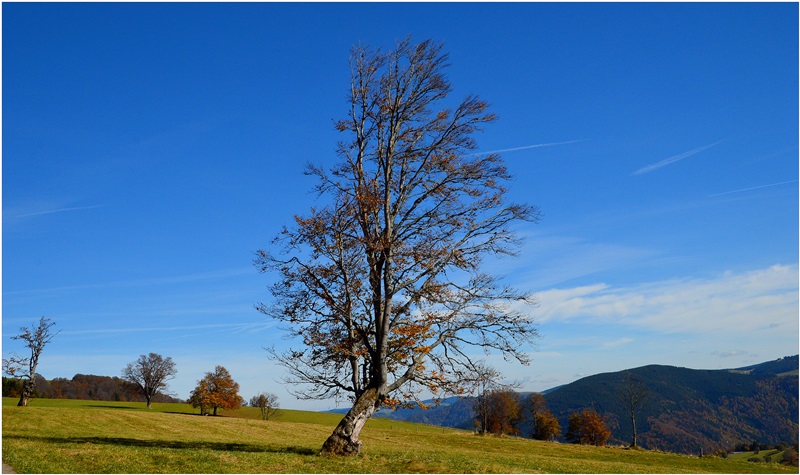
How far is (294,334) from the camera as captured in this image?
81.7ft

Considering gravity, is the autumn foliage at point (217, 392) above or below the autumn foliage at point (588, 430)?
above

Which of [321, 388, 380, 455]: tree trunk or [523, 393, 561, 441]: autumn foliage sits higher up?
[321, 388, 380, 455]: tree trunk

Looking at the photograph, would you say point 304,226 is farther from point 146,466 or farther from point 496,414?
point 496,414

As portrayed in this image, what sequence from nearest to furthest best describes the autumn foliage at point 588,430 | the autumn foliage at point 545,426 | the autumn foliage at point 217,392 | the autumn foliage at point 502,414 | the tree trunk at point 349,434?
the tree trunk at point 349,434, the autumn foliage at point 217,392, the autumn foliage at point 588,430, the autumn foliage at point 545,426, the autumn foliage at point 502,414

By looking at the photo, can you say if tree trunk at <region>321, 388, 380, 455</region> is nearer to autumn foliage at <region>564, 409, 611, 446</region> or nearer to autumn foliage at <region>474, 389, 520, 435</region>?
autumn foliage at <region>474, 389, 520, 435</region>

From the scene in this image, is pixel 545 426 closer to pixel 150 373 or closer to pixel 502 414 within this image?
pixel 502 414

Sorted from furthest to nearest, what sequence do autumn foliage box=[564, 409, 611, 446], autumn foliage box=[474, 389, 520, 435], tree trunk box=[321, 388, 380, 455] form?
autumn foliage box=[474, 389, 520, 435], autumn foliage box=[564, 409, 611, 446], tree trunk box=[321, 388, 380, 455]

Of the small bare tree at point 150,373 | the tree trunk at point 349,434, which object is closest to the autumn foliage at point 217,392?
the small bare tree at point 150,373

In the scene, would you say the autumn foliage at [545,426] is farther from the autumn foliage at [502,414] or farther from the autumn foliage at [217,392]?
the autumn foliage at [217,392]

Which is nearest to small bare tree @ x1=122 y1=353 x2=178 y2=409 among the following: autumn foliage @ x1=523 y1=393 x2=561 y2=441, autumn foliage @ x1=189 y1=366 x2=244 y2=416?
autumn foliage @ x1=189 y1=366 x2=244 y2=416

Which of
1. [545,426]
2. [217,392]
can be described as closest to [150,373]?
[217,392]

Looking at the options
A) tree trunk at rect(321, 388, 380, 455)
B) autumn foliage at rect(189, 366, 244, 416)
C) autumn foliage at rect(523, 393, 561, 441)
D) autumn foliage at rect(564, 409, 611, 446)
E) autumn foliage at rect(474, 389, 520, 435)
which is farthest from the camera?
autumn foliage at rect(474, 389, 520, 435)

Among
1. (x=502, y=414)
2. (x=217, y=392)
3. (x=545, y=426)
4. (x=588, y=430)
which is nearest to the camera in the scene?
(x=217, y=392)

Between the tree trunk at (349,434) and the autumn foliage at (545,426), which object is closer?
the tree trunk at (349,434)
